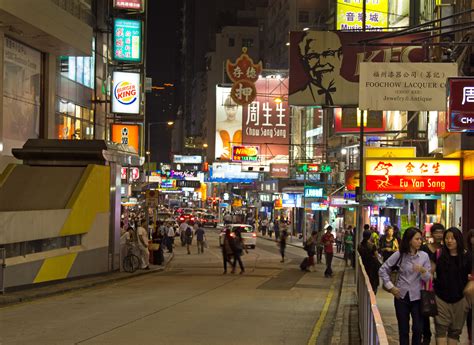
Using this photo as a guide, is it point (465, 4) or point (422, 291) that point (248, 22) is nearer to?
point (465, 4)

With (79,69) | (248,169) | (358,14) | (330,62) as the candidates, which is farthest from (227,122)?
(330,62)

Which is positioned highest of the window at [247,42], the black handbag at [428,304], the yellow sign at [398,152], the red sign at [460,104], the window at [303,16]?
the window at [247,42]

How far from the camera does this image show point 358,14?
4097cm

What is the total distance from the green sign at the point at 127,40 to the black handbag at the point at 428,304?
34987mm

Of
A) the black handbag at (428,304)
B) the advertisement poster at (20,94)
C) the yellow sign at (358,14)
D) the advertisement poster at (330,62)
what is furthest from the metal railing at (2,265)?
the yellow sign at (358,14)

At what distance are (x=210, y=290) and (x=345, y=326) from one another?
8.37 meters

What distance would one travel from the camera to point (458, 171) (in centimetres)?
2408

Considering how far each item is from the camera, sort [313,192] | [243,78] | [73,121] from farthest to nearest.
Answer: [313,192], [243,78], [73,121]

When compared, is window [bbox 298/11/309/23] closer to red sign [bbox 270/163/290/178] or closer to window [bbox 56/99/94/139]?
red sign [bbox 270/163/290/178]

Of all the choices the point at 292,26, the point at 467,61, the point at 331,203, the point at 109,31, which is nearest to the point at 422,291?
the point at 467,61

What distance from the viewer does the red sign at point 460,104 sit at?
14430 millimetres

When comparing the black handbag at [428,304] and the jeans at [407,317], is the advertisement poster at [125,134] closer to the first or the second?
the jeans at [407,317]

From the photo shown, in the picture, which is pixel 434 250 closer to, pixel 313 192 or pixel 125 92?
pixel 125 92

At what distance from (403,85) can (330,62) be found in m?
5.46
